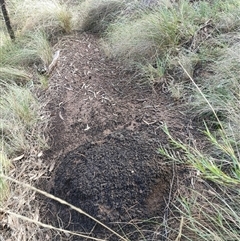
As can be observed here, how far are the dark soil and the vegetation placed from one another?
0.11 metres

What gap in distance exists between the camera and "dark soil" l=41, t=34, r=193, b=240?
6.71 ft

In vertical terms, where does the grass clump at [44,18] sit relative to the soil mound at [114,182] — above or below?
above

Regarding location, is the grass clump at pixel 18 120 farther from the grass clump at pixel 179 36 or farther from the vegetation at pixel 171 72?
the grass clump at pixel 179 36

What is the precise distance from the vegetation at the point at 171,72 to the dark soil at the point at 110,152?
107 millimetres

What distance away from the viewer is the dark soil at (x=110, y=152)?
2.05m

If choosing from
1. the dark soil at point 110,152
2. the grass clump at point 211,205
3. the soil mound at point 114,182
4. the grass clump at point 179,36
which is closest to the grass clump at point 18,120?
the dark soil at point 110,152

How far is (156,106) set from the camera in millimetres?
2777

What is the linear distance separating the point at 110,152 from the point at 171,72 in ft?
3.49

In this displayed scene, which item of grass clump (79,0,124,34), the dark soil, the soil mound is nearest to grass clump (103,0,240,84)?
the dark soil

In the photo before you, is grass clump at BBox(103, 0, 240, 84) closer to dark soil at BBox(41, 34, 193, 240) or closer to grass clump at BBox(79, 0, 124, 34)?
dark soil at BBox(41, 34, 193, 240)

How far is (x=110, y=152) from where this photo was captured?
7.72ft

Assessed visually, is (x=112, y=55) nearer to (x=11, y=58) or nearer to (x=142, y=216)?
(x=11, y=58)

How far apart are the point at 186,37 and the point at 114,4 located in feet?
5.28

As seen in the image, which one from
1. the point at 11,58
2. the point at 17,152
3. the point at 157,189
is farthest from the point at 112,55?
the point at 157,189
